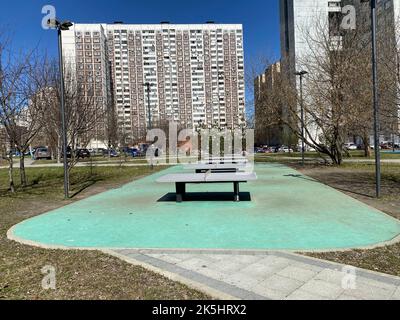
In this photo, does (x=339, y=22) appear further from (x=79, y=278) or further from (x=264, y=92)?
(x=79, y=278)

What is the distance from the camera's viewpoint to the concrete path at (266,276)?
3.27 m

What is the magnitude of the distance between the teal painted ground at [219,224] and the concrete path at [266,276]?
48 centimetres

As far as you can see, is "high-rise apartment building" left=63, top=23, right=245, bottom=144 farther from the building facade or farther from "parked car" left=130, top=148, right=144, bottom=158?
the building facade

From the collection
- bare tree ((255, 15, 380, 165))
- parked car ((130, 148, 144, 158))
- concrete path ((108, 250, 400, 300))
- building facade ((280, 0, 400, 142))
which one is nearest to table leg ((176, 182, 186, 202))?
concrete path ((108, 250, 400, 300))

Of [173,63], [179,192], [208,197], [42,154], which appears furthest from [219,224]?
[173,63]

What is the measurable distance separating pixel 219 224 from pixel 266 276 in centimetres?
266

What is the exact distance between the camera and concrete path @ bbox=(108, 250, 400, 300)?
129 inches

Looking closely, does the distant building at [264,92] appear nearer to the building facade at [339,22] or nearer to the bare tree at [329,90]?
the bare tree at [329,90]

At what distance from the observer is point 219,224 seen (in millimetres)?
6355

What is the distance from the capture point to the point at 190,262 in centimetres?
428

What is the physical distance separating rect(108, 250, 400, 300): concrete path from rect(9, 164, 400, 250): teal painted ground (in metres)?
0.48
